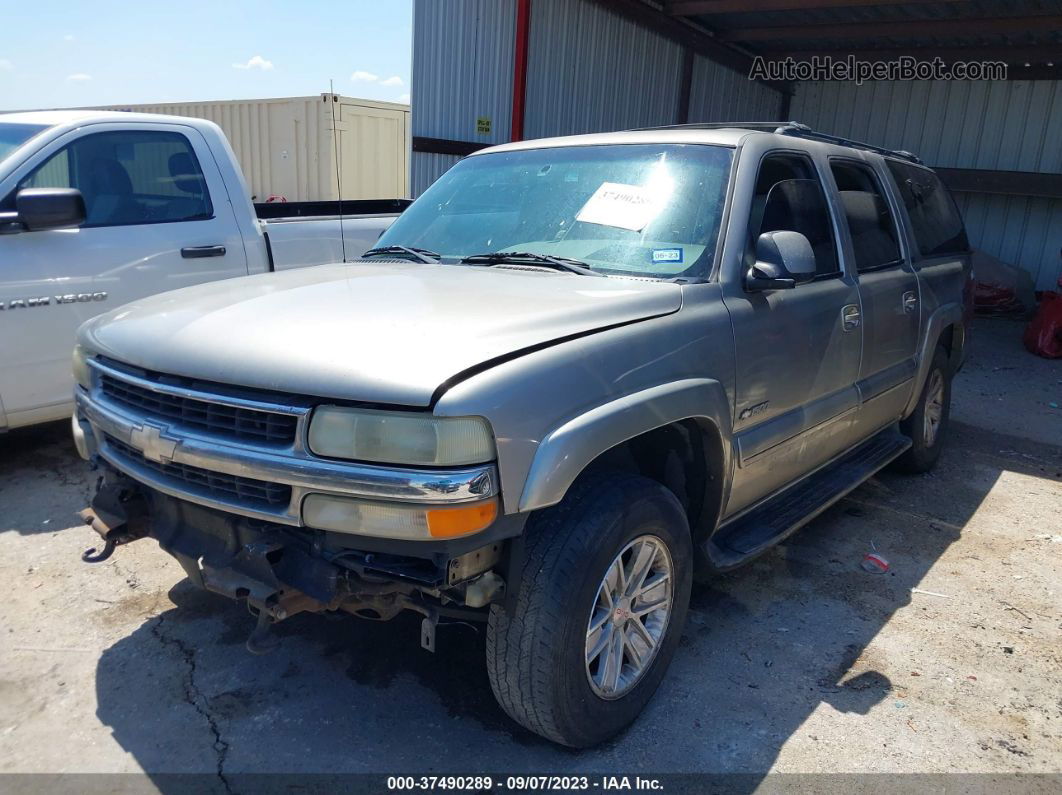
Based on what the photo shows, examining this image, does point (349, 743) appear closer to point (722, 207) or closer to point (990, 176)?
point (722, 207)

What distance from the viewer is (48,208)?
4223mm

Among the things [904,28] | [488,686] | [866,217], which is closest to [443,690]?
[488,686]

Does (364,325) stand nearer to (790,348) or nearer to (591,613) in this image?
(591,613)

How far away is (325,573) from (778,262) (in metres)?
1.99

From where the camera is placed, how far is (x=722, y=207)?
314cm

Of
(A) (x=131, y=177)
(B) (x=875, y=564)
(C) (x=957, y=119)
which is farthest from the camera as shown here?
(C) (x=957, y=119)

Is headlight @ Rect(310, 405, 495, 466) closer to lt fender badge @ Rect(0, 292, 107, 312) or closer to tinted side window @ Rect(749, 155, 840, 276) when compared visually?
tinted side window @ Rect(749, 155, 840, 276)

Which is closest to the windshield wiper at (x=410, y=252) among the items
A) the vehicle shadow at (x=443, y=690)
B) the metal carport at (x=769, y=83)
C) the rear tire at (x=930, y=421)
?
the vehicle shadow at (x=443, y=690)

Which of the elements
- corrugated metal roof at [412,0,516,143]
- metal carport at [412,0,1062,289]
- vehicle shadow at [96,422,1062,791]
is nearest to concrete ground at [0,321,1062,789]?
vehicle shadow at [96,422,1062,791]

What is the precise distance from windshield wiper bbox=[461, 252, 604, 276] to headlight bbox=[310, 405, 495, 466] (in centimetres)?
113

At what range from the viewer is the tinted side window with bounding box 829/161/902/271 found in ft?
13.3

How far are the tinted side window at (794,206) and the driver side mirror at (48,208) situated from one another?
3474 mm

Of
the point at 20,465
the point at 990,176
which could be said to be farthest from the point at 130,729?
the point at 990,176

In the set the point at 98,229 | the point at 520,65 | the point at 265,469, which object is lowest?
the point at 265,469
